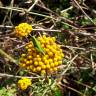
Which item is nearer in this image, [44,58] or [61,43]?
[44,58]

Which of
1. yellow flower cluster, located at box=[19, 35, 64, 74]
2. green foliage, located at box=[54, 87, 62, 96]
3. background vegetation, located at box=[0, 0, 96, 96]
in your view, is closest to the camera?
yellow flower cluster, located at box=[19, 35, 64, 74]

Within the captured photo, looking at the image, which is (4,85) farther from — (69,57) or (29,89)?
(69,57)

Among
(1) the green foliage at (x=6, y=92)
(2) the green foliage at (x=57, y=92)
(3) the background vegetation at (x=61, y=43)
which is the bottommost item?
(1) the green foliage at (x=6, y=92)

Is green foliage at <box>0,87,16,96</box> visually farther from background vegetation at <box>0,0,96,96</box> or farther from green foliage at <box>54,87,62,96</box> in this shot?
green foliage at <box>54,87,62,96</box>

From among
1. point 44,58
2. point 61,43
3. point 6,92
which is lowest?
point 6,92

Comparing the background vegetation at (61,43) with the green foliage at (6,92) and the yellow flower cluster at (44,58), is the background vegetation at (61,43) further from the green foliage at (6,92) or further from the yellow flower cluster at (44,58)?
the yellow flower cluster at (44,58)

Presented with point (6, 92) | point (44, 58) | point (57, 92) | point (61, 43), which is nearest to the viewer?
point (44, 58)

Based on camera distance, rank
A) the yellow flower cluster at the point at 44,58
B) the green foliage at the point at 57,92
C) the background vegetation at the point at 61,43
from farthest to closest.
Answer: the background vegetation at the point at 61,43 < the green foliage at the point at 57,92 < the yellow flower cluster at the point at 44,58

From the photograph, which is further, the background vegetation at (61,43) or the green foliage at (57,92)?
the background vegetation at (61,43)

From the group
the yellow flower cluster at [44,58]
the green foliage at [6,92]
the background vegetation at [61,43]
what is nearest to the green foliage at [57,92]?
the background vegetation at [61,43]

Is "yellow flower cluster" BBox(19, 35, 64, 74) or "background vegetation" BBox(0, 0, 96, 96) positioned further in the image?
"background vegetation" BBox(0, 0, 96, 96)

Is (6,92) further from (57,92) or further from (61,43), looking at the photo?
(61,43)

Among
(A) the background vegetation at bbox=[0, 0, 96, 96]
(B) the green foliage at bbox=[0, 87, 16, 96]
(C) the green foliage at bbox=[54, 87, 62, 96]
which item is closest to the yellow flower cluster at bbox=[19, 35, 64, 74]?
(A) the background vegetation at bbox=[0, 0, 96, 96]

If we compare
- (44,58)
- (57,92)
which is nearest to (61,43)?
(57,92)
